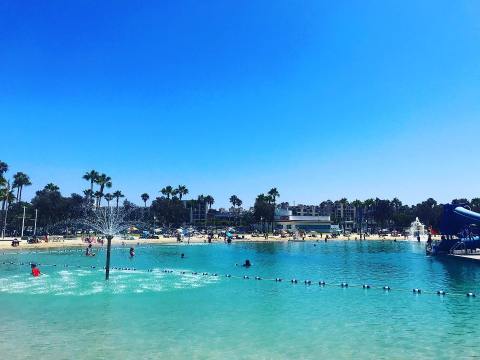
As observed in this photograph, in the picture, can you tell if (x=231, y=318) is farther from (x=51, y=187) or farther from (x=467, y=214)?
(x=51, y=187)

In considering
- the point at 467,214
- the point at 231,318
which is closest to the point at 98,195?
the point at 467,214

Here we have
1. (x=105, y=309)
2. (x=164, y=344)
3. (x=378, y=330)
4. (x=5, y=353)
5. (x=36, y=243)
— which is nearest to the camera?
Answer: (x=5, y=353)

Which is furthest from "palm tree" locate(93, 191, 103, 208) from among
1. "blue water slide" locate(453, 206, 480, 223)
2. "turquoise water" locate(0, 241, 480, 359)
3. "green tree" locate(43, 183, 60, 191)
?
"blue water slide" locate(453, 206, 480, 223)

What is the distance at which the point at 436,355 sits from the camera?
1688 cm

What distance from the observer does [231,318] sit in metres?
23.4

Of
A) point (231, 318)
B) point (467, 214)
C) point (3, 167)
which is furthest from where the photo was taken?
point (3, 167)

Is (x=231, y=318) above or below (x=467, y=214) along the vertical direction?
below

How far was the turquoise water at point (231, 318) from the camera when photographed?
17500 millimetres

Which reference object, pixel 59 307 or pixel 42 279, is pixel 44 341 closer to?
pixel 59 307

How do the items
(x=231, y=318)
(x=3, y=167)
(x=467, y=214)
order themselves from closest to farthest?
(x=231, y=318) < (x=467, y=214) < (x=3, y=167)

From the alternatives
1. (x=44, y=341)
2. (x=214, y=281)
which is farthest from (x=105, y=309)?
(x=214, y=281)

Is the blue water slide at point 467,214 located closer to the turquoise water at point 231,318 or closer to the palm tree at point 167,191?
the turquoise water at point 231,318

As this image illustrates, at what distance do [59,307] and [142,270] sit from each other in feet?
71.4

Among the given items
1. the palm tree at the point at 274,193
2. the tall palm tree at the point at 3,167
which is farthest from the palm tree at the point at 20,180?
the palm tree at the point at 274,193
